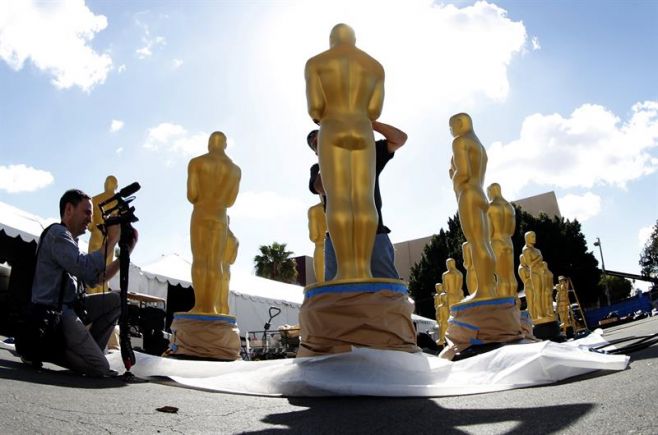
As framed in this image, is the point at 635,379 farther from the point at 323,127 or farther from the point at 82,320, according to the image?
the point at 82,320

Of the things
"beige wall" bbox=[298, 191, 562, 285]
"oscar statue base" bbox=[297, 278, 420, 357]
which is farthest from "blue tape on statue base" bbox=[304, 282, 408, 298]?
"beige wall" bbox=[298, 191, 562, 285]

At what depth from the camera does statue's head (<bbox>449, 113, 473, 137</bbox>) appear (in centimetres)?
501

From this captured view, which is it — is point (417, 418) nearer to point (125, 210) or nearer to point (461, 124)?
point (125, 210)

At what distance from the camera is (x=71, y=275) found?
2.93m

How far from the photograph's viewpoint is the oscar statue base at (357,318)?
8.63 feet

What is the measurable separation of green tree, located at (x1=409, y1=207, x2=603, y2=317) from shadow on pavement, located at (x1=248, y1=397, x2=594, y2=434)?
24.4 m

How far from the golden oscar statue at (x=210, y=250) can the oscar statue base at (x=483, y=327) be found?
2.16 m

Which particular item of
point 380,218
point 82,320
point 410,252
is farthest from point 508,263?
point 410,252

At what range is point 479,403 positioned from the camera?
1877 millimetres

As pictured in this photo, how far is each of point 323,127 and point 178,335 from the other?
8.84 feet

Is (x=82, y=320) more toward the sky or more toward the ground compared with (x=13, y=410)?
more toward the sky

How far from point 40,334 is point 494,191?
5.48 m

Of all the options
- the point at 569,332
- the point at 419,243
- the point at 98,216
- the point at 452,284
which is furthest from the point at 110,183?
the point at 419,243

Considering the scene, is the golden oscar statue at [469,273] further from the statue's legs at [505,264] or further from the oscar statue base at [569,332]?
the oscar statue base at [569,332]
